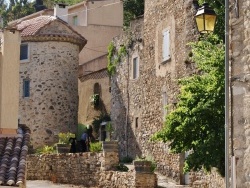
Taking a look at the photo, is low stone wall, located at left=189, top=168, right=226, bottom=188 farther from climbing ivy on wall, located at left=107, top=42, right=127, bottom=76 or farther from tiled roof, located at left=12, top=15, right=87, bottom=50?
tiled roof, located at left=12, top=15, right=87, bottom=50

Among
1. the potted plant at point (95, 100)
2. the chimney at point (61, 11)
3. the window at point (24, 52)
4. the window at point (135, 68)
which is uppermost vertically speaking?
the chimney at point (61, 11)

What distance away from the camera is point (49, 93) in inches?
1586

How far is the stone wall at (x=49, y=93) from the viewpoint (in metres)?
40.0

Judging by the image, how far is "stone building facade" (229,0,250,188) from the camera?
10.8 metres

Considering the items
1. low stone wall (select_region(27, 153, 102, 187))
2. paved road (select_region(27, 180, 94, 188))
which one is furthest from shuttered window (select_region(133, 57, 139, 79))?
paved road (select_region(27, 180, 94, 188))

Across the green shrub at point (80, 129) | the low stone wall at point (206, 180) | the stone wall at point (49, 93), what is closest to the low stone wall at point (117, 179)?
the low stone wall at point (206, 180)

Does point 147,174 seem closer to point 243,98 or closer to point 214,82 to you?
point 214,82

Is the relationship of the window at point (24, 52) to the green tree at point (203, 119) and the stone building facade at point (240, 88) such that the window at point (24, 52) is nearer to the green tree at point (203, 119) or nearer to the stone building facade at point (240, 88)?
the green tree at point (203, 119)

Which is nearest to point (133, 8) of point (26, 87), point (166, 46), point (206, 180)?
point (26, 87)

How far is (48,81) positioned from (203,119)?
74.7 feet

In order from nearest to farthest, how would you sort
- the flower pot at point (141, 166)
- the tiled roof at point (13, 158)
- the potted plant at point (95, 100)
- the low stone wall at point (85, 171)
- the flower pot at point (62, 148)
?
the tiled roof at point (13, 158), the flower pot at point (141, 166), the low stone wall at point (85, 171), the flower pot at point (62, 148), the potted plant at point (95, 100)

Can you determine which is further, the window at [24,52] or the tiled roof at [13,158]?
the window at [24,52]

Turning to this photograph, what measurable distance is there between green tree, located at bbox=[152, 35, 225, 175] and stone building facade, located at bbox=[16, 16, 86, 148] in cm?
2127

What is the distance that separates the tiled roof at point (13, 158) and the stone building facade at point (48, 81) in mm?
22868
